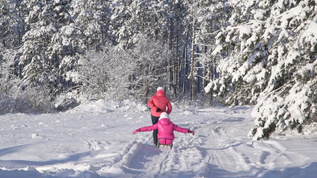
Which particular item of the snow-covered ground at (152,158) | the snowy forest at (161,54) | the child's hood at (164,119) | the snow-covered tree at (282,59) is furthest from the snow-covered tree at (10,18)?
the snow-covered tree at (282,59)

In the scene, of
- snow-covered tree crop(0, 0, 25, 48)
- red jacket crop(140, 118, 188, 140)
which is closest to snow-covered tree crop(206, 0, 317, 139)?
red jacket crop(140, 118, 188, 140)

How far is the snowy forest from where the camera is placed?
739 centimetres

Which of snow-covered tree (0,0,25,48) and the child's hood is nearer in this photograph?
the child's hood

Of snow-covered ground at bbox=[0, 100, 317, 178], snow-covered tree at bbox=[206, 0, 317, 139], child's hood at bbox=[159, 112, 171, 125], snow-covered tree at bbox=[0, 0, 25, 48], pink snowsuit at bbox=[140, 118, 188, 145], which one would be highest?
snow-covered tree at bbox=[0, 0, 25, 48]

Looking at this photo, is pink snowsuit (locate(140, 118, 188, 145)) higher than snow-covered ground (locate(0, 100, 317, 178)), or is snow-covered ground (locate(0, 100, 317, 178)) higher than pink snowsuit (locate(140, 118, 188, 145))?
pink snowsuit (locate(140, 118, 188, 145))

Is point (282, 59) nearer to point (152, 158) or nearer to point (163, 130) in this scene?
point (163, 130)

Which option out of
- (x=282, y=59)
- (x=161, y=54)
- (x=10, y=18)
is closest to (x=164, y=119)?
(x=282, y=59)

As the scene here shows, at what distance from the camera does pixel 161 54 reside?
1112 inches

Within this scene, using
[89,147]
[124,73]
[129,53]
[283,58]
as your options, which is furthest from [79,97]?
[283,58]

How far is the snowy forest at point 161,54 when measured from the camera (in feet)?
24.2

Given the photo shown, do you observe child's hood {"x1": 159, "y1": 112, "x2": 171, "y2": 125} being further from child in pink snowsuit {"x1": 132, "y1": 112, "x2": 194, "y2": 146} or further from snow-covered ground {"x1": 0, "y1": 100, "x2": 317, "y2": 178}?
snow-covered ground {"x1": 0, "y1": 100, "x2": 317, "y2": 178}

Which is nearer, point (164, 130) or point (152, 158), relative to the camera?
point (152, 158)

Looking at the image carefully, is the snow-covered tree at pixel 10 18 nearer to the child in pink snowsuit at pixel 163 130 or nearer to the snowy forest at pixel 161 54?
the snowy forest at pixel 161 54

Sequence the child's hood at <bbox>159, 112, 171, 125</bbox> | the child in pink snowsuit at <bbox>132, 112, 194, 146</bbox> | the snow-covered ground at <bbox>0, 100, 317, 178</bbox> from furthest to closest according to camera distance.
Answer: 1. the child's hood at <bbox>159, 112, 171, 125</bbox>
2. the child in pink snowsuit at <bbox>132, 112, 194, 146</bbox>
3. the snow-covered ground at <bbox>0, 100, 317, 178</bbox>
